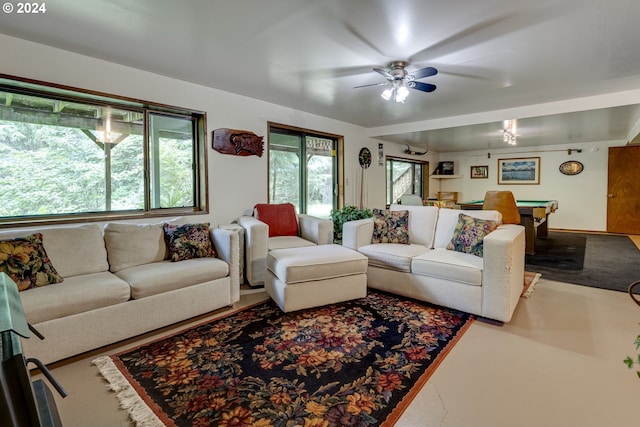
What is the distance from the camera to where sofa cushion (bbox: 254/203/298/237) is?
3930mm

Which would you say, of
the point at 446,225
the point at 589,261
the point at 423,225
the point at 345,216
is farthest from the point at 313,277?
the point at 589,261

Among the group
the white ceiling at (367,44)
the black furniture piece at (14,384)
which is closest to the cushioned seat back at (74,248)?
the white ceiling at (367,44)

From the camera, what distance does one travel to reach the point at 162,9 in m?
2.06

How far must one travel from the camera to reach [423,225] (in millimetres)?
3559

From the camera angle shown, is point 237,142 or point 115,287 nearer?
point 115,287

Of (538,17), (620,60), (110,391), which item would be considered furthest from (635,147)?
(110,391)

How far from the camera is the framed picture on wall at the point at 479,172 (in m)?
8.83

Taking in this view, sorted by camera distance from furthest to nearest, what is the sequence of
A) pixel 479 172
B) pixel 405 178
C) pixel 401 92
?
pixel 479 172
pixel 405 178
pixel 401 92

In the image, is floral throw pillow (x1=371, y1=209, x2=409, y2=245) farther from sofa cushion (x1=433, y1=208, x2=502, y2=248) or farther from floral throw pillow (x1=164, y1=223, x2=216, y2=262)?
floral throw pillow (x1=164, y1=223, x2=216, y2=262)

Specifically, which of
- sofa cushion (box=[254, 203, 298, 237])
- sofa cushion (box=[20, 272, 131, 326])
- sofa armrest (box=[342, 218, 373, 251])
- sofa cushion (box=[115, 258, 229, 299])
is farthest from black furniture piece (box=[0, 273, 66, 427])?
sofa cushion (box=[254, 203, 298, 237])

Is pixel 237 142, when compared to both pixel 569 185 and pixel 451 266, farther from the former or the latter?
pixel 569 185

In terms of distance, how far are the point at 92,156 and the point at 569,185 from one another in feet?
31.1

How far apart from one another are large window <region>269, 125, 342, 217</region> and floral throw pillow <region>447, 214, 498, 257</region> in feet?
8.30

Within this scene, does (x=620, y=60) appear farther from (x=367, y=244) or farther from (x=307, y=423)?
(x=307, y=423)
